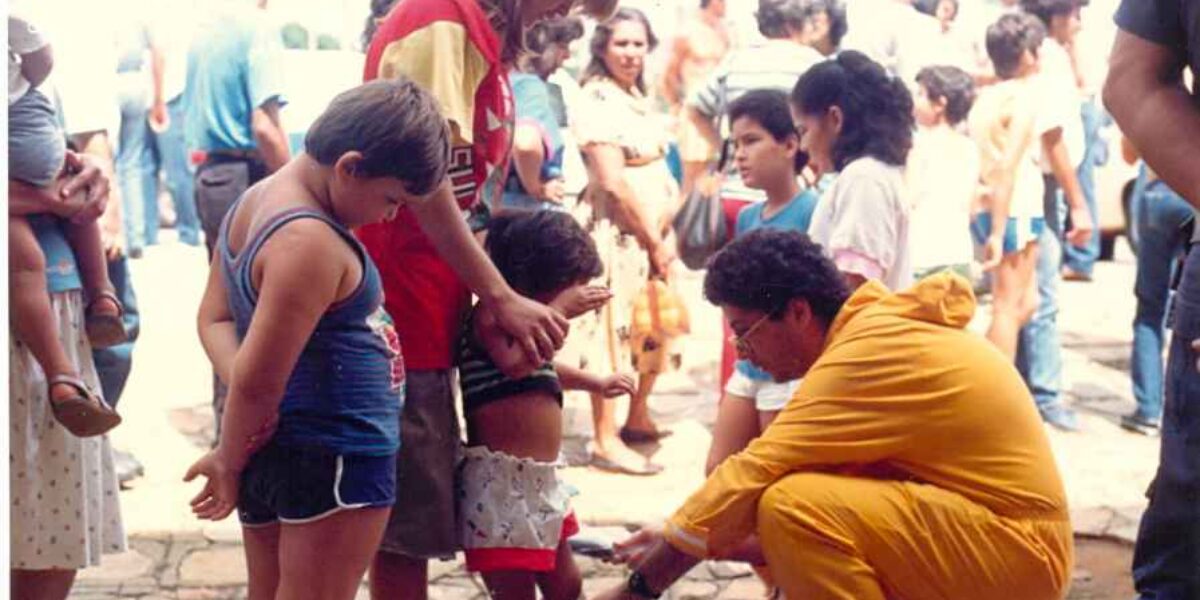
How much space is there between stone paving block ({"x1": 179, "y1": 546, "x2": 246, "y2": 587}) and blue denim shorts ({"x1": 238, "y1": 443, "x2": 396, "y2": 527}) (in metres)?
1.90

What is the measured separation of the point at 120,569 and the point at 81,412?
56.9 inches

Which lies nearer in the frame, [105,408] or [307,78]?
[105,408]

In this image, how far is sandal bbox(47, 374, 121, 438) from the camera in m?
4.25

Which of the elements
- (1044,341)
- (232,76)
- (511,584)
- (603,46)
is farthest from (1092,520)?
(232,76)

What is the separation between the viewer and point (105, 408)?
4281 millimetres

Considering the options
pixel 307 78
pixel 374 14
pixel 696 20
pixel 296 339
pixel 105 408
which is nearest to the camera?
pixel 296 339

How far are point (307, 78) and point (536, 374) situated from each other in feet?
10.4

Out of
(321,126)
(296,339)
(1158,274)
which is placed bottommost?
(1158,274)

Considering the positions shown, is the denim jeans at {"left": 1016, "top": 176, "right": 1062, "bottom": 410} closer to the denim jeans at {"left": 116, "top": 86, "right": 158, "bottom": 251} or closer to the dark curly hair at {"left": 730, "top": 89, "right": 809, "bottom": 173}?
the dark curly hair at {"left": 730, "top": 89, "right": 809, "bottom": 173}

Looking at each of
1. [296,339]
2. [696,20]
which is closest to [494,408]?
[296,339]

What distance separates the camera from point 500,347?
3887 millimetres

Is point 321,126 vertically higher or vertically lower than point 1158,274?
higher

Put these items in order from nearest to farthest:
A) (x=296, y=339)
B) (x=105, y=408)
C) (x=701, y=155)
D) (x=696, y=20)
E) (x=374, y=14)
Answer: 1. (x=296, y=339)
2. (x=105, y=408)
3. (x=374, y=14)
4. (x=701, y=155)
5. (x=696, y=20)

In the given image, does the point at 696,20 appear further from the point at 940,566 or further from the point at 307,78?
the point at 940,566
